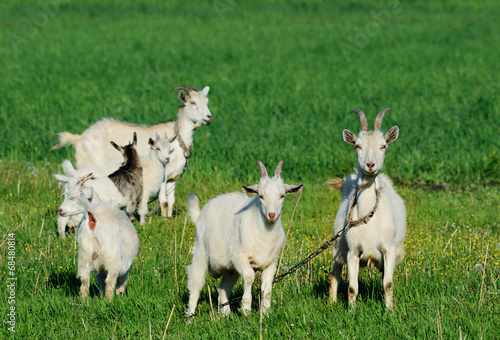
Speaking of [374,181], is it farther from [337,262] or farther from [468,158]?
[468,158]

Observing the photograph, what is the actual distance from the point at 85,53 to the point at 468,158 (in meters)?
19.7

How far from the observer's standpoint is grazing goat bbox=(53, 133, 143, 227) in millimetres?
9906

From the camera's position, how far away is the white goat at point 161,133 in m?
12.1

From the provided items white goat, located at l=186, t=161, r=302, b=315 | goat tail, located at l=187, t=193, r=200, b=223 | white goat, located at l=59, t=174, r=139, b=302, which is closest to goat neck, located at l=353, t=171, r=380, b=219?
white goat, located at l=186, t=161, r=302, b=315

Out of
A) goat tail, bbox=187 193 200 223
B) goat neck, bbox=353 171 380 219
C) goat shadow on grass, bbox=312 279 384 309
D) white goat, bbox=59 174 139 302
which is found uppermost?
goat neck, bbox=353 171 380 219

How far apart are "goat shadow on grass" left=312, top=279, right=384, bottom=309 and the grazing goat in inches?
139

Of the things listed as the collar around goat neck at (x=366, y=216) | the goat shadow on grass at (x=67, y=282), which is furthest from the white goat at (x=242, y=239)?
the goat shadow on grass at (x=67, y=282)

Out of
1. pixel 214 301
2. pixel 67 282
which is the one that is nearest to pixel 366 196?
pixel 214 301

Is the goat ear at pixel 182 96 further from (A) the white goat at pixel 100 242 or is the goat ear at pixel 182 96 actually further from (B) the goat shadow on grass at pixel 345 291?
(B) the goat shadow on grass at pixel 345 291

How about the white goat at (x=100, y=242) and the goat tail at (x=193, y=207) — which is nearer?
the white goat at (x=100, y=242)

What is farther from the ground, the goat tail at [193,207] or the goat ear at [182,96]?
the goat ear at [182,96]

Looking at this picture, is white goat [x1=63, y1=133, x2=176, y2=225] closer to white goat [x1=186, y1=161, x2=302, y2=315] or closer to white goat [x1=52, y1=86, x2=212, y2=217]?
white goat [x1=52, y1=86, x2=212, y2=217]

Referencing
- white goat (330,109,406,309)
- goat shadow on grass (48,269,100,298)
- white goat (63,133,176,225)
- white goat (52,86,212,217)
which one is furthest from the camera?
white goat (52,86,212,217)

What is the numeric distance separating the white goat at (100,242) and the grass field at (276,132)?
0.33 m
